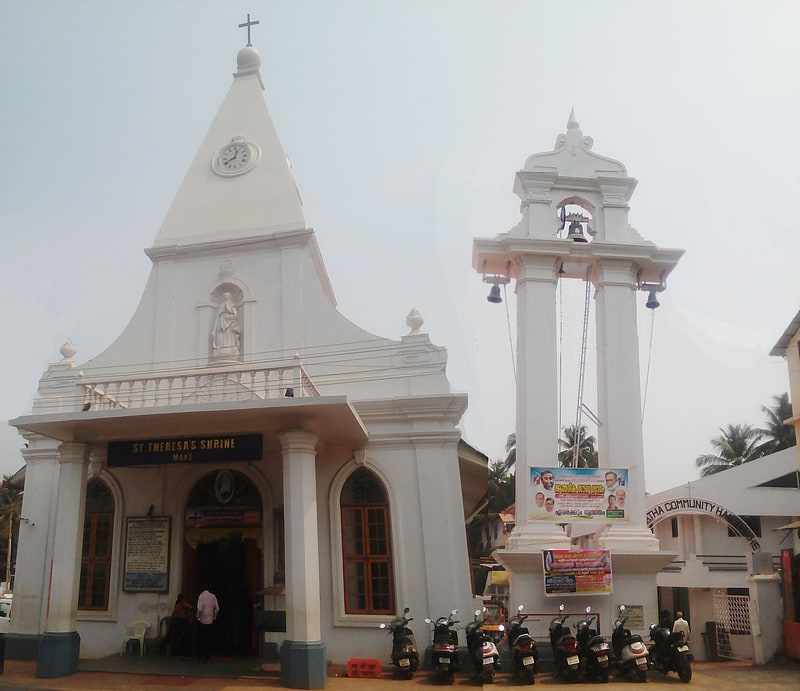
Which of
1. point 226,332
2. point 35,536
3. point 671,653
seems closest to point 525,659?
point 671,653

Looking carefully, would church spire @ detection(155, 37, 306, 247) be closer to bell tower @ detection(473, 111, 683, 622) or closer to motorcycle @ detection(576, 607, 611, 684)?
bell tower @ detection(473, 111, 683, 622)

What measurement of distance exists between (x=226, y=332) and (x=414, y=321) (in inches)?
136

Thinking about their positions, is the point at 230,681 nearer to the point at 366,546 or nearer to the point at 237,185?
the point at 366,546

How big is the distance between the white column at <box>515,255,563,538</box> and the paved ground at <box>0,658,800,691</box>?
2.58 m

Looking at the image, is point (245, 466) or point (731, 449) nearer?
point (245, 466)

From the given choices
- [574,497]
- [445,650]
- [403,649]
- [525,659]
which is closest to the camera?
[525,659]

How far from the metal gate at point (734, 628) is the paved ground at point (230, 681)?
3.65 metres

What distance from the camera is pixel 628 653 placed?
38.1ft

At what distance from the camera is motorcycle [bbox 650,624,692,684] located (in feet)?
38.2

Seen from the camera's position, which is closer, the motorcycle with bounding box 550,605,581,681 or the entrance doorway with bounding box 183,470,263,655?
the motorcycle with bounding box 550,605,581,681

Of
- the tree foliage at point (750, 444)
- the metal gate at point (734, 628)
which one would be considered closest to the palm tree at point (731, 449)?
the tree foliage at point (750, 444)

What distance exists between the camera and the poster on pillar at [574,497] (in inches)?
505

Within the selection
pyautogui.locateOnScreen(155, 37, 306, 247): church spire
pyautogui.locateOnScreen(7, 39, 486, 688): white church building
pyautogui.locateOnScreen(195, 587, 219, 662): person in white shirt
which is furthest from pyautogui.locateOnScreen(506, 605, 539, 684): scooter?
pyautogui.locateOnScreen(155, 37, 306, 247): church spire

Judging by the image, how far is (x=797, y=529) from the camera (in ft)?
67.5
